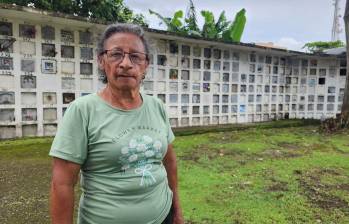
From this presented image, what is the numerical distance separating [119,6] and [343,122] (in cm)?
693

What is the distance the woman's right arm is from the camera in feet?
3.20

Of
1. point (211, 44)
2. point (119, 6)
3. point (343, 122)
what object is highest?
point (119, 6)

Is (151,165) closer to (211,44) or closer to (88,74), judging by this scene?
(88,74)

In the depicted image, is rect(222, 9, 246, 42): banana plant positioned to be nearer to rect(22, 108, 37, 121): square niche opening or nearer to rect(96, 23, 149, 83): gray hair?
rect(22, 108, 37, 121): square niche opening

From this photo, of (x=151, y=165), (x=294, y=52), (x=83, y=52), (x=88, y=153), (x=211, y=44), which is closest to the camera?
(x=88, y=153)

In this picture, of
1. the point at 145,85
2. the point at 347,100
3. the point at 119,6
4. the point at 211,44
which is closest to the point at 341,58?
the point at 347,100

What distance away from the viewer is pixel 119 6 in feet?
31.0

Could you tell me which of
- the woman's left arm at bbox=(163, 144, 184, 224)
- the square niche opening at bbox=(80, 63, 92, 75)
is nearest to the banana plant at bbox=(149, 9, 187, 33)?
the square niche opening at bbox=(80, 63, 92, 75)

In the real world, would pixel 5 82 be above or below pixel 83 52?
below

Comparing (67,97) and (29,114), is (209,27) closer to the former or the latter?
(67,97)

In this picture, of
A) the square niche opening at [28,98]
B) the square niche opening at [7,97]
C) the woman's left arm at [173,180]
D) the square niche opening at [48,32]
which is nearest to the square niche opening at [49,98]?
the square niche opening at [28,98]

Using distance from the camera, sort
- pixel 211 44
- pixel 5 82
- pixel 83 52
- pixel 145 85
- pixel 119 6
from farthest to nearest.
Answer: pixel 119 6
pixel 211 44
pixel 145 85
pixel 83 52
pixel 5 82

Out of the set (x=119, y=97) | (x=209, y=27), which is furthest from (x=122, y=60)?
(x=209, y=27)

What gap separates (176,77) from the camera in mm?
5344
